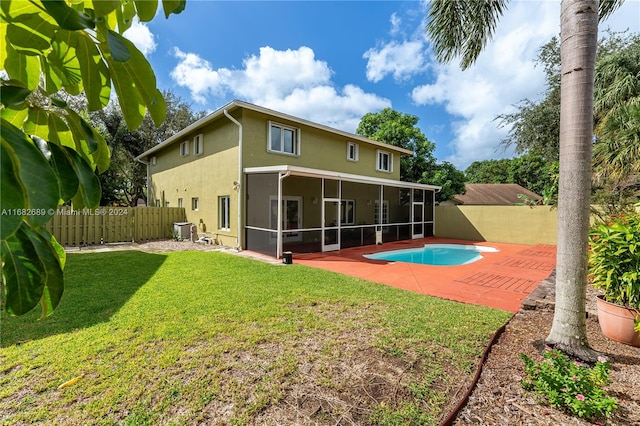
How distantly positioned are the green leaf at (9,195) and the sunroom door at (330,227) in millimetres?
11301

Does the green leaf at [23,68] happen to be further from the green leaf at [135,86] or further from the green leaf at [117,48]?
the green leaf at [117,48]

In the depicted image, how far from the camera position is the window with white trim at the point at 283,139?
12688 mm

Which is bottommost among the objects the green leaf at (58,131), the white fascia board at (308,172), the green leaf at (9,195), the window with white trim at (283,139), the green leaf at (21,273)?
the green leaf at (21,273)

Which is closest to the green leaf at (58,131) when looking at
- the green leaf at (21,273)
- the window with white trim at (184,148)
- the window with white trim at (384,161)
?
the green leaf at (21,273)

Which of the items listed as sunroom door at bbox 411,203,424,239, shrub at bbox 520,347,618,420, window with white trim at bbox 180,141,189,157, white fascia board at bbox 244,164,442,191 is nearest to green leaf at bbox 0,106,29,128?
shrub at bbox 520,347,618,420

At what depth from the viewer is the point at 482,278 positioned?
7668 millimetres

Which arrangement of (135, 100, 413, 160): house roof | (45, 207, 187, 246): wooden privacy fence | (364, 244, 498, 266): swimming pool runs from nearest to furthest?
(135, 100, 413, 160): house roof, (364, 244, 498, 266): swimming pool, (45, 207, 187, 246): wooden privacy fence

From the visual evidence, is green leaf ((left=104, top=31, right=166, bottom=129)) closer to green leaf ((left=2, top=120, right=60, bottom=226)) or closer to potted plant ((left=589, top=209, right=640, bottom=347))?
green leaf ((left=2, top=120, right=60, bottom=226))

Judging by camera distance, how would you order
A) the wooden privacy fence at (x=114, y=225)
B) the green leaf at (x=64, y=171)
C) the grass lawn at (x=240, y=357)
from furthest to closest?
the wooden privacy fence at (x=114, y=225), the grass lawn at (x=240, y=357), the green leaf at (x=64, y=171)

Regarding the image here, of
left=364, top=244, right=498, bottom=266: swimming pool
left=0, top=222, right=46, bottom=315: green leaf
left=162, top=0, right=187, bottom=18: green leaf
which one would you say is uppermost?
left=162, top=0, right=187, bottom=18: green leaf

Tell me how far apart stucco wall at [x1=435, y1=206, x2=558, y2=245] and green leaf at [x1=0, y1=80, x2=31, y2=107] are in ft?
56.3

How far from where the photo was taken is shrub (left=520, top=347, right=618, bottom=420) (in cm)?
243

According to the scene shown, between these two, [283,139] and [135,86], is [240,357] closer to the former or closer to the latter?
[135,86]

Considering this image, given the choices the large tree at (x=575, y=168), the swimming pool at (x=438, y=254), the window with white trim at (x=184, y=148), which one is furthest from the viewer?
the window with white trim at (x=184, y=148)
